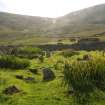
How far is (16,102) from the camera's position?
1866 centimetres

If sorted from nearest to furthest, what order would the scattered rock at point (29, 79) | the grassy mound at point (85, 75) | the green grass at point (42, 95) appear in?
the green grass at point (42, 95) < the grassy mound at point (85, 75) < the scattered rock at point (29, 79)

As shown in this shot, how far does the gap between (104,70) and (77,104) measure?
3.24m

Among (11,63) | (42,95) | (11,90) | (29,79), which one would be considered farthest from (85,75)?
(11,63)

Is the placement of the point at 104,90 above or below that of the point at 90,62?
below

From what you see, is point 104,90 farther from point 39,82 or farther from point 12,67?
point 12,67

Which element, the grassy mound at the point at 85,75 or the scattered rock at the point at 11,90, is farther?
the scattered rock at the point at 11,90

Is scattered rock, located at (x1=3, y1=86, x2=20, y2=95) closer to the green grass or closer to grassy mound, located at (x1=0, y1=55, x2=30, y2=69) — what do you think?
the green grass

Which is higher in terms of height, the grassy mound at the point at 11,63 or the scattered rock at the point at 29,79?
the grassy mound at the point at 11,63

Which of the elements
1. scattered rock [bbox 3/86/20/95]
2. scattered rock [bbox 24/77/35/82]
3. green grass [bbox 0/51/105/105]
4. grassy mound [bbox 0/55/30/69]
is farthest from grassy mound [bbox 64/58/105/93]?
grassy mound [bbox 0/55/30/69]

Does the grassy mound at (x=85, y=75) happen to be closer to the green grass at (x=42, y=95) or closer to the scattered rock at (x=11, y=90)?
the green grass at (x=42, y=95)

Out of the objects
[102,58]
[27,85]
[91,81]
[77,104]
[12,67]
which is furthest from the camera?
[12,67]

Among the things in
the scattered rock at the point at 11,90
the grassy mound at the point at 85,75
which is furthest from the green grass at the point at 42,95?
the grassy mound at the point at 85,75

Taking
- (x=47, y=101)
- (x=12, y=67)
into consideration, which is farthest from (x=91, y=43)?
(x=47, y=101)

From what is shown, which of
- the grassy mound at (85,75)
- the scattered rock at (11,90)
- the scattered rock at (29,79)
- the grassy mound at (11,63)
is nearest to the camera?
the grassy mound at (85,75)
